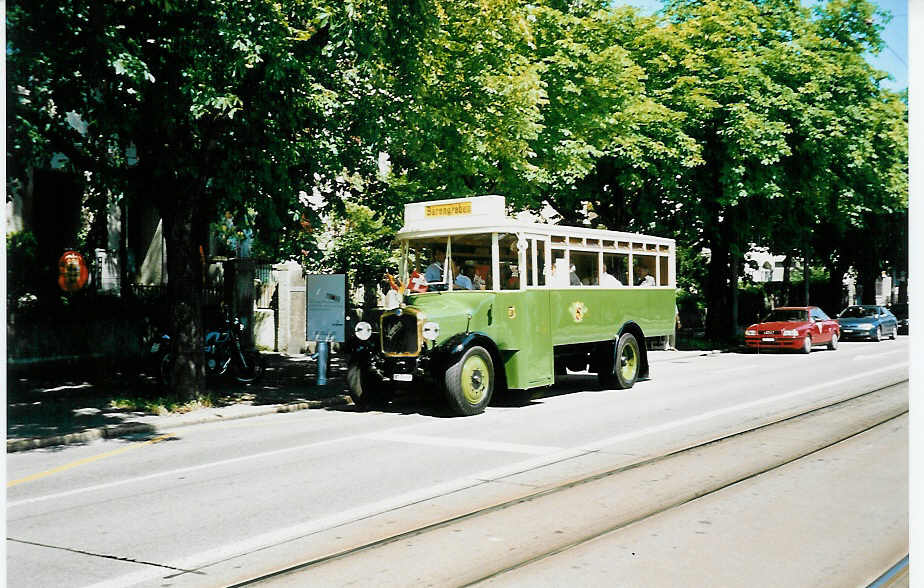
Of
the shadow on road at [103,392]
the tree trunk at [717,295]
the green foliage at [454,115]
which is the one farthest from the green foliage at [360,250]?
the tree trunk at [717,295]

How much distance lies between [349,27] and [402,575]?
8887 millimetres

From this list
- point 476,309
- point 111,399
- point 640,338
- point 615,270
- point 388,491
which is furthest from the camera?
point 640,338

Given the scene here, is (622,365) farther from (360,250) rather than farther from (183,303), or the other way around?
(360,250)

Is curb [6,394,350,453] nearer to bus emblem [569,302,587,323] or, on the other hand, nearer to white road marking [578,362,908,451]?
bus emblem [569,302,587,323]

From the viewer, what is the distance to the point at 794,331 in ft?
83.5

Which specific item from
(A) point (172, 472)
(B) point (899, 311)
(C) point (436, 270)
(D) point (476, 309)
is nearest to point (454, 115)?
(C) point (436, 270)

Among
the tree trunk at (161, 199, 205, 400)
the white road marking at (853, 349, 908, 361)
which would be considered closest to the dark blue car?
the white road marking at (853, 349, 908, 361)

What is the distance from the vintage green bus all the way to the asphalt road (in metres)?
0.66

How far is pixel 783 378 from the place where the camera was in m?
17.7

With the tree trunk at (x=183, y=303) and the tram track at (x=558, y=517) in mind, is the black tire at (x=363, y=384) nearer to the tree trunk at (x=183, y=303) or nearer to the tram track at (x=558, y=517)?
the tree trunk at (x=183, y=303)

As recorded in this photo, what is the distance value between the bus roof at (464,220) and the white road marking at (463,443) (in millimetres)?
3905

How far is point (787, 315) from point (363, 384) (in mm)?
17737

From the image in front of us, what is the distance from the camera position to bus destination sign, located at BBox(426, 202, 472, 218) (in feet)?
45.0

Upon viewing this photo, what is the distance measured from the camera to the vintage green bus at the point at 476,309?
12.9 meters
